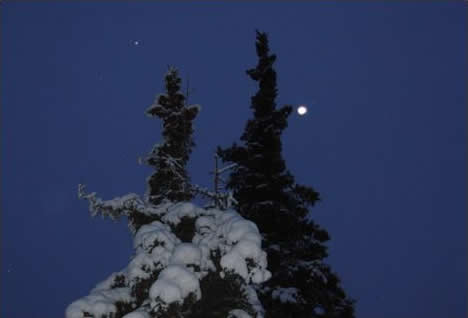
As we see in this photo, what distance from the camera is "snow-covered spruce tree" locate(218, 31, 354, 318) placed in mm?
13555

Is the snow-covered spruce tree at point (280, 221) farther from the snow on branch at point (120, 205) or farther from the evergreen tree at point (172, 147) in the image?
the snow on branch at point (120, 205)

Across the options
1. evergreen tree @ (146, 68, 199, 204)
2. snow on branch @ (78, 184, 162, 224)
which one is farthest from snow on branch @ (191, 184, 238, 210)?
snow on branch @ (78, 184, 162, 224)

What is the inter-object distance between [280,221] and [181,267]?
209 inches

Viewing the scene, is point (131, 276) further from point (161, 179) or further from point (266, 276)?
point (161, 179)

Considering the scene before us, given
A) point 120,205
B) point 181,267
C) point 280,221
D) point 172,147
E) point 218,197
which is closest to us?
point 181,267

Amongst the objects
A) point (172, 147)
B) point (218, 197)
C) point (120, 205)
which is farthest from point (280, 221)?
point (120, 205)

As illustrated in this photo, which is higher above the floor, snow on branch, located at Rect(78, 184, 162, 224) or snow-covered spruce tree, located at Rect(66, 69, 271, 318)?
snow on branch, located at Rect(78, 184, 162, 224)

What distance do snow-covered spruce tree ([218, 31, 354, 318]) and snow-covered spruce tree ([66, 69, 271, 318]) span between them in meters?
2.59

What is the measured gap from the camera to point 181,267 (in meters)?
9.65

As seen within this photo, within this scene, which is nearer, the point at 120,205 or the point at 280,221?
the point at 120,205

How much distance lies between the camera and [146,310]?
9766mm

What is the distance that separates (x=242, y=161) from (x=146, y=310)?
6547 mm

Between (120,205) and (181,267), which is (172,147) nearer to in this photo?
(120,205)

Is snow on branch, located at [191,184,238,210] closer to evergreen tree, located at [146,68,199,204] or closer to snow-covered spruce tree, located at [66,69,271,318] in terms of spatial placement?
evergreen tree, located at [146,68,199,204]
